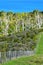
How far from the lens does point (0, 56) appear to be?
14.6 meters

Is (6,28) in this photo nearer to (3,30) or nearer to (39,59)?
(3,30)

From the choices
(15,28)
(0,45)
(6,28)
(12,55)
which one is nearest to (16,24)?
(15,28)

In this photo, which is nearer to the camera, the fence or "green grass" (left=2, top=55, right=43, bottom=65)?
"green grass" (left=2, top=55, right=43, bottom=65)

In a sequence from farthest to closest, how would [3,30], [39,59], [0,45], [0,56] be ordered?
[3,30] < [0,45] < [0,56] < [39,59]

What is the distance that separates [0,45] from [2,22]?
4015 cm

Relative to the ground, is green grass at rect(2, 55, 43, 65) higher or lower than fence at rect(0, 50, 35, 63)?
higher

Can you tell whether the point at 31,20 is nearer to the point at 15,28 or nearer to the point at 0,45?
the point at 15,28

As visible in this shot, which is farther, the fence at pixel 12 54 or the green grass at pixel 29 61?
the fence at pixel 12 54

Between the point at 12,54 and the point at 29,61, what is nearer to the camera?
the point at 29,61

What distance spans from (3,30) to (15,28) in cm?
645

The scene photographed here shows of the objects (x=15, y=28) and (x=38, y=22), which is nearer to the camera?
(x=15, y=28)

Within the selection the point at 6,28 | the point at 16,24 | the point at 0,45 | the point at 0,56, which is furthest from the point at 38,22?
the point at 0,56

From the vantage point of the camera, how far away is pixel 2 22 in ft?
194

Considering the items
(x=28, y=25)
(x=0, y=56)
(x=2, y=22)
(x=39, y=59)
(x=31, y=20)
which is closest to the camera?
(x=39, y=59)
